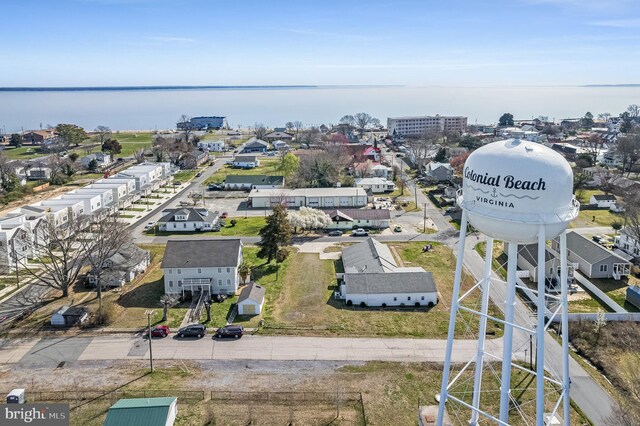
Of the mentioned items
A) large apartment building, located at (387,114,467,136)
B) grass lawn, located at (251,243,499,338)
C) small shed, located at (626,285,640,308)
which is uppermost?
large apartment building, located at (387,114,467,136)

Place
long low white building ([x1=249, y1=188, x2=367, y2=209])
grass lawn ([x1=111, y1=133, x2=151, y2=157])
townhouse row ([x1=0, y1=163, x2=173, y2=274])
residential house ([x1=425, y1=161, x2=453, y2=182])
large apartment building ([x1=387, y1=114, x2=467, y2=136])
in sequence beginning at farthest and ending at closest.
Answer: large apartment building ([x1=387, y1=114, x2=467, y2=136]) → grass lawn ([x1=111, y1=133, x2=151, y2=157]) → residential house ([x1=425, y1=161, x2=453, y2=182]) → long low white building ([x1=249, y1=188, x2=367, y2=209]) → townhouse row ([x1=0, y1=163, x2=173, y2=274])

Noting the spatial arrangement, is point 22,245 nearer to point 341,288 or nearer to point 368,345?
point 341,288

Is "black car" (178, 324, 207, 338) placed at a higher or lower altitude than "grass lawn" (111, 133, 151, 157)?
lower

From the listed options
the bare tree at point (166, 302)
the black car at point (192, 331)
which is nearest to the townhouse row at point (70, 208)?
the bare tree at point (166, 302)

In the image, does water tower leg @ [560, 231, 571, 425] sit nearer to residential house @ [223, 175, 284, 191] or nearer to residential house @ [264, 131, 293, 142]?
residential house @ [223, 175, 284, 191]

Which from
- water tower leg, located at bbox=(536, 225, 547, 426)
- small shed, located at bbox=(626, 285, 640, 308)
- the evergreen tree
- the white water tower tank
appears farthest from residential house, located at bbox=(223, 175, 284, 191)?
water tower leg, located at bbox=(536, 225, 547, 426)

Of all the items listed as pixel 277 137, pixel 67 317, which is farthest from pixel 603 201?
pixel 277 137

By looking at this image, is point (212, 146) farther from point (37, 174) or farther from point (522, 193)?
point (522, 193)
